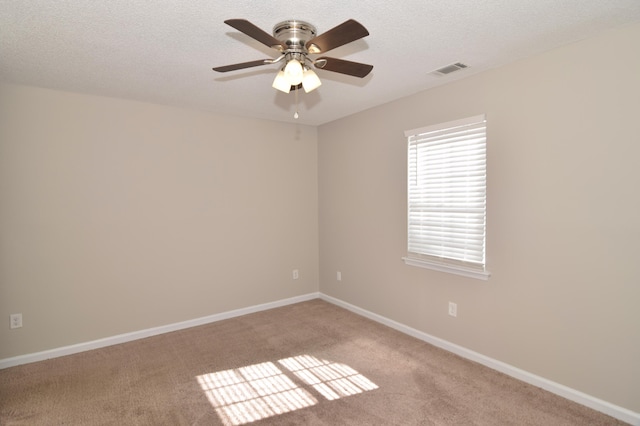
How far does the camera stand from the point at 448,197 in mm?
3174

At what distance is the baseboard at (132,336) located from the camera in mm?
3109

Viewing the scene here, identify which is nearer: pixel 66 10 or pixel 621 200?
pixel 66 10

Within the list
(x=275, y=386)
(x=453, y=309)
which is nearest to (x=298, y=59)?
(x=275, y=386)

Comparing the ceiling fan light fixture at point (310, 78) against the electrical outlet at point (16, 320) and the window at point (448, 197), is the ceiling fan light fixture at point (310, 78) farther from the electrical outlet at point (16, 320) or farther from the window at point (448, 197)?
the electrical outlet at point (16, 320)

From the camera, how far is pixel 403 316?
370 centimetres

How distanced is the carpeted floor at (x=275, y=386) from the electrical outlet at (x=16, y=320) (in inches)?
14.2

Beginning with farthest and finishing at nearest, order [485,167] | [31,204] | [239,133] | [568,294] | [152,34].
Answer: [239,133], [31,204], [485,167], [568,294], [152,34]

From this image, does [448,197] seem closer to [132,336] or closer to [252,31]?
[252,31]

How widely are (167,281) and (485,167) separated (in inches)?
135

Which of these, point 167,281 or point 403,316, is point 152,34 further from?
point 403,316

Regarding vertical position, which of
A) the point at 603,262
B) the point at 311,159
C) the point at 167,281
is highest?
the point at 311,159

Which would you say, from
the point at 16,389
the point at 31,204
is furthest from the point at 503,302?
the point at 31,204

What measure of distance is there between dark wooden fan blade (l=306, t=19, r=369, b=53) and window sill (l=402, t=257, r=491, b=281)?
7.20 feet

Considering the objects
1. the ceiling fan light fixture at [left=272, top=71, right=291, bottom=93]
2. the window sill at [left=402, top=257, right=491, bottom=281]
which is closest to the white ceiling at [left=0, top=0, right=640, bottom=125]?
the ceiling fan light fixture at [left=272, top=71, right=291, bottom=93]
